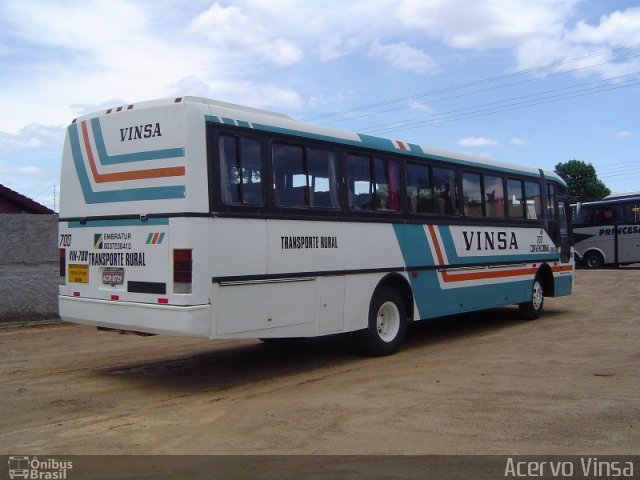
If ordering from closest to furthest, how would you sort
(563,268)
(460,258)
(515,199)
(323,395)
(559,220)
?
(323,395) → (460,258) → (515,199) → (559,220) → (563,268)

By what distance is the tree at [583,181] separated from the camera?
204ft

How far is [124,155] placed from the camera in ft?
24.3

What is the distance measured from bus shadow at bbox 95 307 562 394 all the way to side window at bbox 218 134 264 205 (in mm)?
2273

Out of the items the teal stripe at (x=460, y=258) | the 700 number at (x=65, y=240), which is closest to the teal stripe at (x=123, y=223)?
the 700 number at (x=65, y=240)

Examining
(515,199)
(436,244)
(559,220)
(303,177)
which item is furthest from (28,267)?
(559,220)

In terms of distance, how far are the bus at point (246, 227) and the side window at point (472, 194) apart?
0.61 meters

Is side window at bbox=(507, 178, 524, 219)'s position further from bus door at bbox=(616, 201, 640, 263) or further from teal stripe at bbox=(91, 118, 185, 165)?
bus door at bbox=(616, 201, 640, 263)

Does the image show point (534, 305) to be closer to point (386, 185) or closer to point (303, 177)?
point (386, 185)

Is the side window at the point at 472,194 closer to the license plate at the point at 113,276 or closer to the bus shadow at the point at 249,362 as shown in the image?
the bus shadow at the point at 249,362

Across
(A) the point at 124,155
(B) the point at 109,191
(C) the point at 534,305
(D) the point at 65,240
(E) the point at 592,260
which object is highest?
(A) the point at 124,155

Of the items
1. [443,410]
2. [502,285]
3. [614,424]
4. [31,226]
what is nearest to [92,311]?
[443,410]

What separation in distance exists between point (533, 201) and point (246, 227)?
8114 millimetres

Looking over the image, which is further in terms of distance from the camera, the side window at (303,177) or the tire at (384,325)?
the tire at (384,325)
